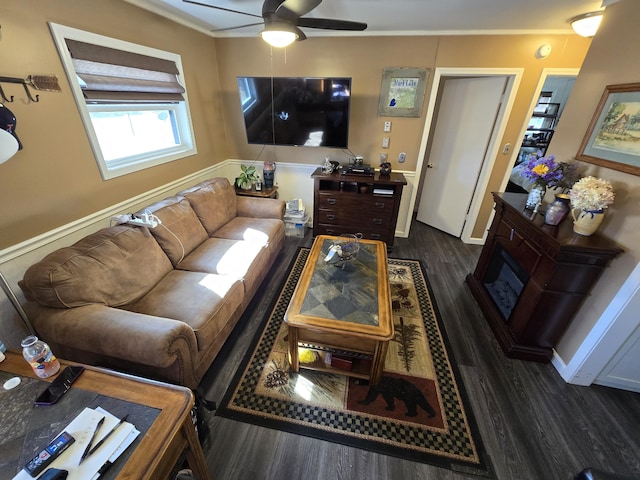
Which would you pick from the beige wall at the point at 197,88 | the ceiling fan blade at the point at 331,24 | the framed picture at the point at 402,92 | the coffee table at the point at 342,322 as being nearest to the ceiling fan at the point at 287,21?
the ceiling fan blade at the point at 331,24

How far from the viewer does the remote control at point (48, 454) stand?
718mm

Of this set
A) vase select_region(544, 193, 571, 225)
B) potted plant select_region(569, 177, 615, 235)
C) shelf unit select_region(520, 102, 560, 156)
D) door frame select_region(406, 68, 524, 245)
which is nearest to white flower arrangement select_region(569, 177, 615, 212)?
potted plant select_region(569, 177, 615, 235)

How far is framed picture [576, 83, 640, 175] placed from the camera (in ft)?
4.76

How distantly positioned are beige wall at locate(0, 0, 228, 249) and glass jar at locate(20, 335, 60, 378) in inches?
37.6

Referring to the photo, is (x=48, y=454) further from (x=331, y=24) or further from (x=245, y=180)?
(x=245, y=180)

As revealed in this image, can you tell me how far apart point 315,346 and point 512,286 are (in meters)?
1.65

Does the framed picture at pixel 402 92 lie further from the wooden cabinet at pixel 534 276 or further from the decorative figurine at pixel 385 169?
the wooden cabinet at pixel 534 276

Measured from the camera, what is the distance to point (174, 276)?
6.36 feet

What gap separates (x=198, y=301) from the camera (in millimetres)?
1672

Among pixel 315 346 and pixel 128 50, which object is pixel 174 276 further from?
pixel 128 50

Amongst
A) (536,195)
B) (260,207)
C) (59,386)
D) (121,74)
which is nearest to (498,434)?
(536,195)

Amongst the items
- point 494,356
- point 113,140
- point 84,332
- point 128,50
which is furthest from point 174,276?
point 494,356

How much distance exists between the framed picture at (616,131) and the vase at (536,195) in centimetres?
27

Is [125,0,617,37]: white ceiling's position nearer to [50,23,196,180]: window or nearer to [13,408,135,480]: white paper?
[50,23,196,180]: window
